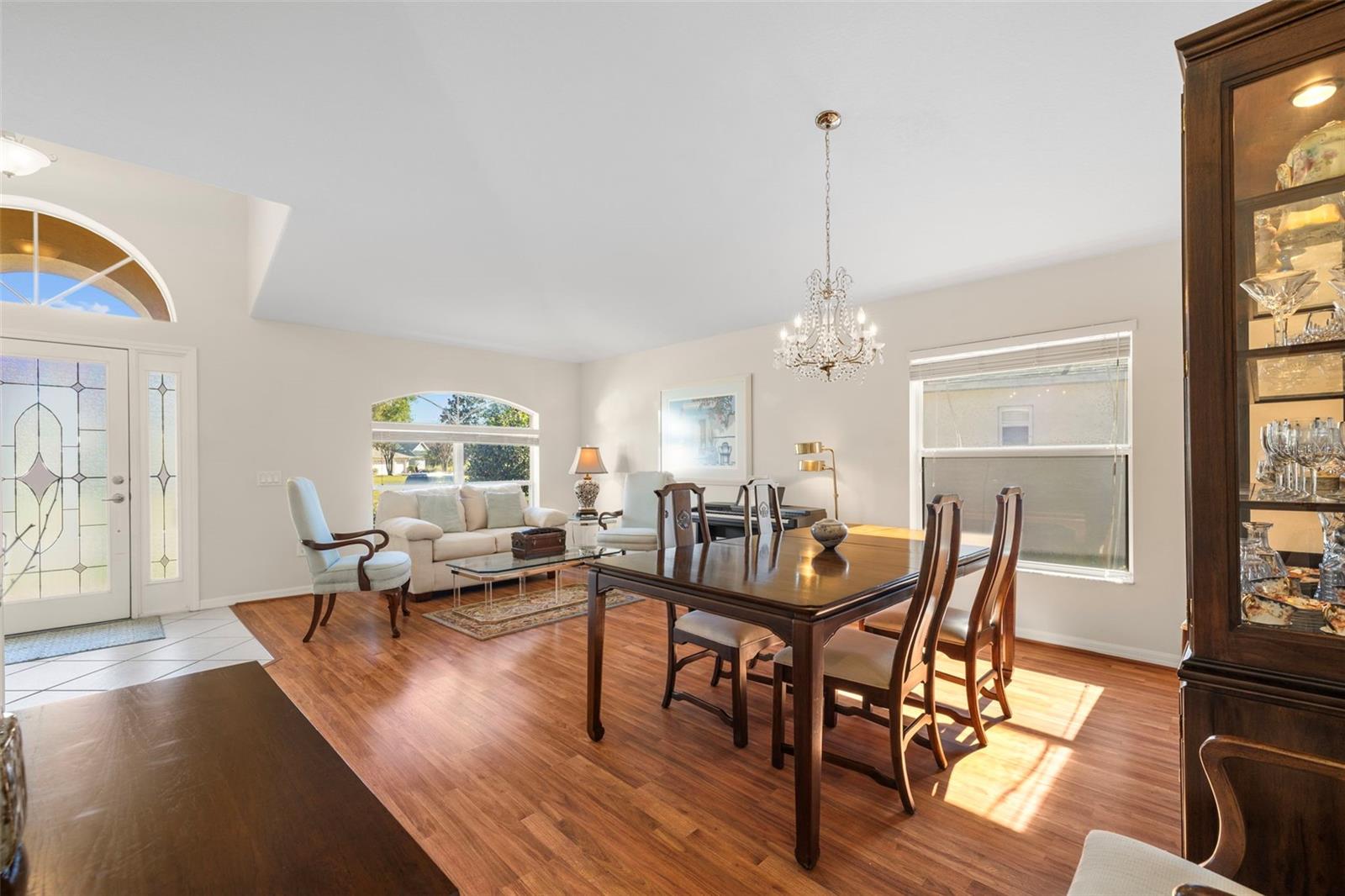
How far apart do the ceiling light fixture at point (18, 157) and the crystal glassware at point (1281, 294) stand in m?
5.84

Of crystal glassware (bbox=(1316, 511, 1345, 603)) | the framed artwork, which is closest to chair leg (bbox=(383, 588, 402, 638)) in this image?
the framed artwork

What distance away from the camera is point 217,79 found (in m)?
2.71

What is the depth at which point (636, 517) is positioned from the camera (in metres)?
5.95

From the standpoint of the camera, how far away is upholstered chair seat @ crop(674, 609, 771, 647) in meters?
2.38

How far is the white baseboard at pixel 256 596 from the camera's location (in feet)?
15.1

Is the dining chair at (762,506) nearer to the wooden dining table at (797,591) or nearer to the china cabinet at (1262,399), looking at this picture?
the wooden dining table at (797,591)

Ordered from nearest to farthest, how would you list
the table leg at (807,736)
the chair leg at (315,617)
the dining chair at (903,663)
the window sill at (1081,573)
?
the table leg at (807,736), the dining chair at (903,663), the window sill at (1081,573), the chair leg at (315,617)

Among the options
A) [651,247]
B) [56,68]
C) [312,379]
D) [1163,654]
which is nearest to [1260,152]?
[1163,654]

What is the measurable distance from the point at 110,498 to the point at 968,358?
6.44 m

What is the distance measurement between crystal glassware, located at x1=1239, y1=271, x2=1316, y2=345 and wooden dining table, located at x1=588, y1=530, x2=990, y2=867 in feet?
4.03

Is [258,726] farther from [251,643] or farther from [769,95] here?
[251,643]

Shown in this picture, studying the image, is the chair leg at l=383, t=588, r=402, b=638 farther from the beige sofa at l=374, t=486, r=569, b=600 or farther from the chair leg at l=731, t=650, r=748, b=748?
the chair leg at l=731, t=650, r=748, b=748

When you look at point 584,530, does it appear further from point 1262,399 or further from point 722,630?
point 1262,399

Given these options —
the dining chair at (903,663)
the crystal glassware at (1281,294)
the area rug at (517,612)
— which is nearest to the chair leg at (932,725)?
the dining chair at (903,663)
